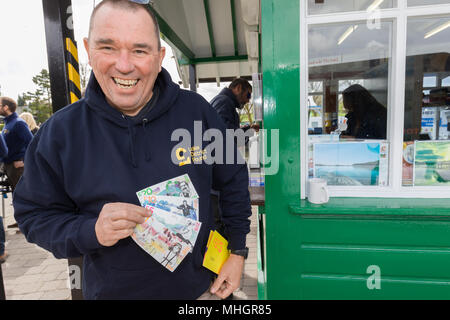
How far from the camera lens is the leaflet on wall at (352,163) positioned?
6.64 feet

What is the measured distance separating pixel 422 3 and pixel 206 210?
1.93 meters

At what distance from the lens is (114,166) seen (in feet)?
3.32

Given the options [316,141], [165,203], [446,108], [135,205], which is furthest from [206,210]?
[446,108]

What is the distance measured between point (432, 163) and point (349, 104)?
715 millimetres

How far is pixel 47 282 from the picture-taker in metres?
3.16

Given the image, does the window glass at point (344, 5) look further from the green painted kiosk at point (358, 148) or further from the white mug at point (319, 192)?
the white mug at point (319, 192)

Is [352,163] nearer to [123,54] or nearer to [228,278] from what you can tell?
[228,278]

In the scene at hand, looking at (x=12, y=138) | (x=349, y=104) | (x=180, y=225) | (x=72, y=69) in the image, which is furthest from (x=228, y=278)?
(x=12, y=138)

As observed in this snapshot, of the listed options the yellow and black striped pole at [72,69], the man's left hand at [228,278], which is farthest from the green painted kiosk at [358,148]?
the yellow and black striped pole at [72,69]

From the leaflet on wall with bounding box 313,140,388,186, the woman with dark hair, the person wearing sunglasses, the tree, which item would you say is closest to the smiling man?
the leaflet on wall with bounding box 313,140,388,186

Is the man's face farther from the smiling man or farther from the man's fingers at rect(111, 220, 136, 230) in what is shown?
the man's fingers at rect(111, 220, 136, 230)

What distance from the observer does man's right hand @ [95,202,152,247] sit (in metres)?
0.92

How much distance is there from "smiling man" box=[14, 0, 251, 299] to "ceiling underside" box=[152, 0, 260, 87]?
8.24 ft

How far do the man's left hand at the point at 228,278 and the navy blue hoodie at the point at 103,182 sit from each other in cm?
8
